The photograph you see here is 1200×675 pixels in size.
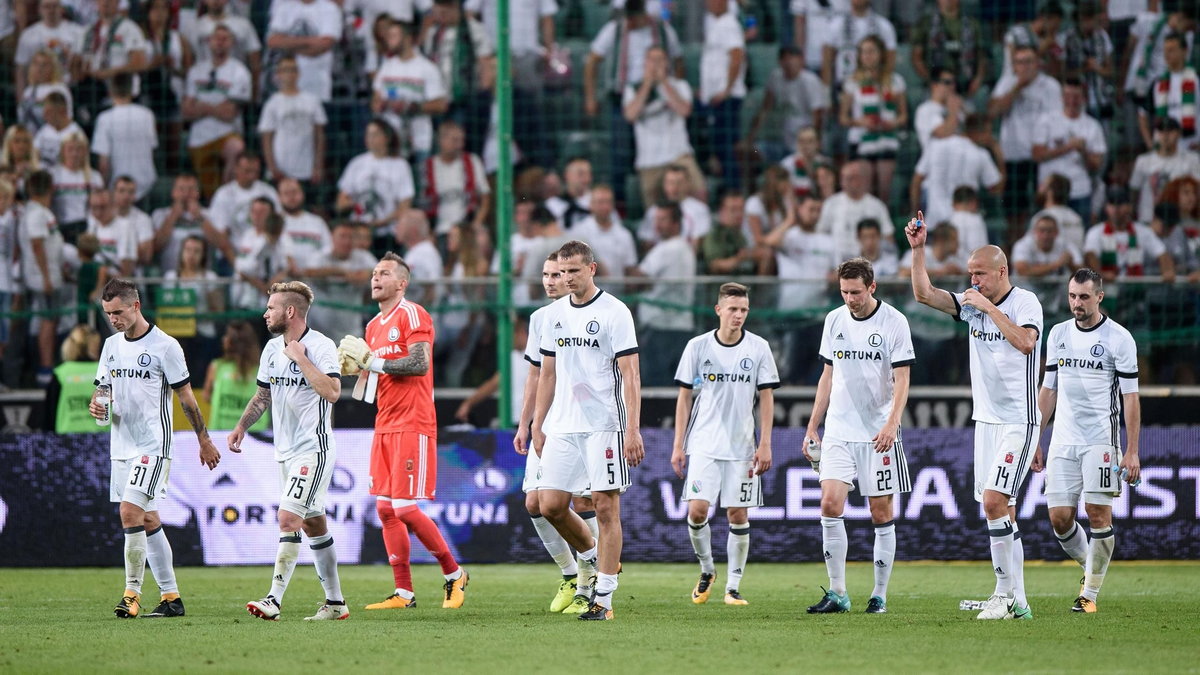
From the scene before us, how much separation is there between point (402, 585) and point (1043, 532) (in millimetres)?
6587

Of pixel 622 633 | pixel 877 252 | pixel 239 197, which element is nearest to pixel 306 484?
pixel 622 633

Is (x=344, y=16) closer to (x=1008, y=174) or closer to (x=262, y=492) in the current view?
(x=262, y=492)

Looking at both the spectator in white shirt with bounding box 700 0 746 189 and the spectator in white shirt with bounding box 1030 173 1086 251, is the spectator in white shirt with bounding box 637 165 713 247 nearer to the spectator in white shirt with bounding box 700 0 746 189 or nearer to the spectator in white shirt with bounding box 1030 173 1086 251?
the spectator in white shirt with bounding box 700 0 746 189

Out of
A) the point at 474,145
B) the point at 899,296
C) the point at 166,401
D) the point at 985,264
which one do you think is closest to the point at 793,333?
the point at 899,296

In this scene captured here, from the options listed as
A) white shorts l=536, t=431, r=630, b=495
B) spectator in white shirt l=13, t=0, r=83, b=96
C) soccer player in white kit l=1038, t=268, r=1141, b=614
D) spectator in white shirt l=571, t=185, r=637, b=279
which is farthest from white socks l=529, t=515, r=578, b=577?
spectator in white shirt l=13, t=0, r=83, b=96

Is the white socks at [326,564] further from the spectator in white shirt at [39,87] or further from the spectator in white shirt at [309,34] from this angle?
the spectator in white shirt at [39,87]

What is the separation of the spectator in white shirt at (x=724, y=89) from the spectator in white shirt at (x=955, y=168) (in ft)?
6.80

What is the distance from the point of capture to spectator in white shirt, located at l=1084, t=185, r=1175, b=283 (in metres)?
15.0

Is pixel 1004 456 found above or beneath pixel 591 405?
beneath

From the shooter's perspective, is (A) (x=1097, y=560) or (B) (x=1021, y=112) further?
(B) (x=1021, y=112)

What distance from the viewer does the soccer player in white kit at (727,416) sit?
10.9 meters

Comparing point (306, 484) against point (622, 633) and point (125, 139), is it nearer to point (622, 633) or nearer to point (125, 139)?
point (622, 633)

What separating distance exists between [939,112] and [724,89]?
2.47 meters

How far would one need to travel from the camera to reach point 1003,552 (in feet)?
29.6
